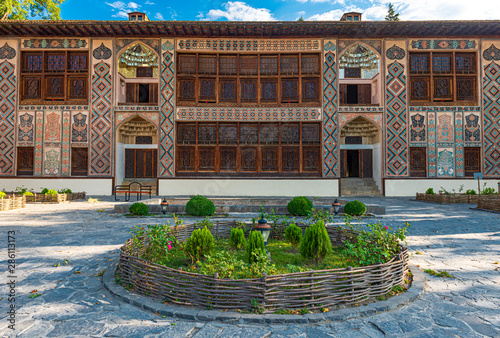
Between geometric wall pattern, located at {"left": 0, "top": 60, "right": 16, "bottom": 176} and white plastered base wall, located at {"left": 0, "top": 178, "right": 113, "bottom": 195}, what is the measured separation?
67 cm

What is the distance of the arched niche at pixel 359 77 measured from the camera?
67.2ft

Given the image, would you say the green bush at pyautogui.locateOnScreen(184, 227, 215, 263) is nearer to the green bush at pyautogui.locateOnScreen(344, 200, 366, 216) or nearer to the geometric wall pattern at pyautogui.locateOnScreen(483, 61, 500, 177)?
the green bush at pyautogui.locateOnScreen(344, 200, 366, 216)

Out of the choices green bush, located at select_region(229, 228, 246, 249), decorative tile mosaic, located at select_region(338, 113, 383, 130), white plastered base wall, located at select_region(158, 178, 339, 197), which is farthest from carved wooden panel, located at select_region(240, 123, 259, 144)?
green bush, located at select_region(229, 228, 246, 249)

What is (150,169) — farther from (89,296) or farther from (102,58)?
(89,296)

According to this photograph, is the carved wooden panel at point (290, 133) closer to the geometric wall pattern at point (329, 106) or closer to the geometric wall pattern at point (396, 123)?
the geometric wall pattern at point (329, 106)

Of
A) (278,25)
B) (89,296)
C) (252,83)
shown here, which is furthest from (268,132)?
(89,296)

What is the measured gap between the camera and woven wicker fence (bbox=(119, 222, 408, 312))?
332 cm

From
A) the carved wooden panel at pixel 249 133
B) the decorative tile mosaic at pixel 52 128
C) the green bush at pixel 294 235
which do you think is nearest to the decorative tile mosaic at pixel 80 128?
the decorative tile mosaic at pixel 52 128

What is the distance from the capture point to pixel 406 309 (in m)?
3.40

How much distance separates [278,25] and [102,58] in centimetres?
1016

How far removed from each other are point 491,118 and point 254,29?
14.3 metres

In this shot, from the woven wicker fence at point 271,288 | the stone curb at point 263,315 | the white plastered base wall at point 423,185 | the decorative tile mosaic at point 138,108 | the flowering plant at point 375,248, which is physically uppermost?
the decorative tile mosaic at point 138,108

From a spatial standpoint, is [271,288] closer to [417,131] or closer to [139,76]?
[417,131]

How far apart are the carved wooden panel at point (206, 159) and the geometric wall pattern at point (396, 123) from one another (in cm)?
999
